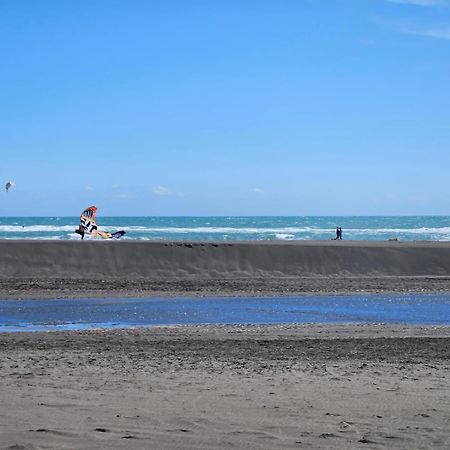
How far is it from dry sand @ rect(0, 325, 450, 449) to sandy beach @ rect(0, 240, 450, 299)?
509 inches

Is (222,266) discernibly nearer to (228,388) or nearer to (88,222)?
(88,222)

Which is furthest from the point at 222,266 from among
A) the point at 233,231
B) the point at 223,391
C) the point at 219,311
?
the point at 233,231

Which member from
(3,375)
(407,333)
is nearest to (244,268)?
(407,333)

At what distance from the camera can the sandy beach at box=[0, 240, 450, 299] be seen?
1064 inches

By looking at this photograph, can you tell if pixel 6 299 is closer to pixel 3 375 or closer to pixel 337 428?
pixel 3 375

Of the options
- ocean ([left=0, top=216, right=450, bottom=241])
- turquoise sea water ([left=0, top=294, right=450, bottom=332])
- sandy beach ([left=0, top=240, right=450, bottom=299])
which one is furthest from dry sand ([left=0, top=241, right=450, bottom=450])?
ocean ([left=0, top=216, right=450, bottom=241])

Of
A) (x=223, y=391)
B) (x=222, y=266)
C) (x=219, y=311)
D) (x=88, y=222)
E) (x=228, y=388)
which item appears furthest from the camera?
(x=88, y=222)

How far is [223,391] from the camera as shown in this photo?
8805 mm

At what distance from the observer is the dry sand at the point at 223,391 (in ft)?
21.9

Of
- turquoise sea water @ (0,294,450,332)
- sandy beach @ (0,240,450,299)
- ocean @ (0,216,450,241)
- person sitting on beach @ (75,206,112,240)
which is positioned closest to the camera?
turquoise sea water @ (0,294,450,332)

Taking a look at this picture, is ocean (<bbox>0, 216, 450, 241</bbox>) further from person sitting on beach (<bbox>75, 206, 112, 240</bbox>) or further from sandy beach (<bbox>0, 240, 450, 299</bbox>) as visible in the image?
sandy beach (<bbox>0, 240, 450, 299</bbox>)

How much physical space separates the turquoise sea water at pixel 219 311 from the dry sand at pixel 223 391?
2.80 m

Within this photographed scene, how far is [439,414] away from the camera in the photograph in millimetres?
7609

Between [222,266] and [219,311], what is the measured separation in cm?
1332
